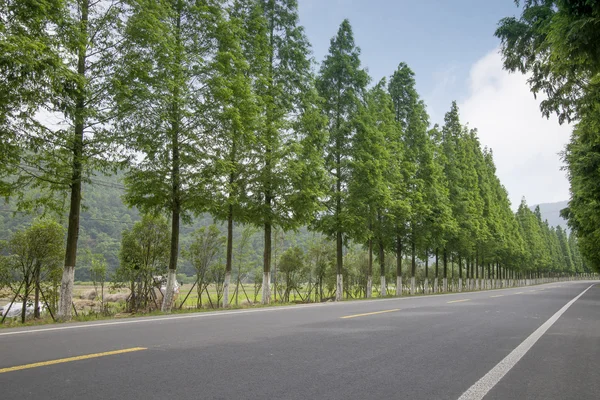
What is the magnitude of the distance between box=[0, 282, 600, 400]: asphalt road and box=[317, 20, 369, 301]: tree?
1703 cm

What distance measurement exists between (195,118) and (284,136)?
19.7ft

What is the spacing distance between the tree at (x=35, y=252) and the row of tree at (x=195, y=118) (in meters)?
2.96

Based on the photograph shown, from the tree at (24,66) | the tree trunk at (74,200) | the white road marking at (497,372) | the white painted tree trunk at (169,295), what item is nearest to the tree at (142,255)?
the white painted tree trunk at (169,295)

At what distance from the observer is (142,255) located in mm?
19953

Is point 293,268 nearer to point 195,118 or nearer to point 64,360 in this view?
point 195,118

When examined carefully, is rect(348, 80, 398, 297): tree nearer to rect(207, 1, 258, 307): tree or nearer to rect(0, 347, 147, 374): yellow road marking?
rect(207, 1, 258, 307): tree

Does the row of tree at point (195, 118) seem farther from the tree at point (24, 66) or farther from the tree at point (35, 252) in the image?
the tree at point (35, 252)

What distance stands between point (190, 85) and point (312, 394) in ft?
46.9

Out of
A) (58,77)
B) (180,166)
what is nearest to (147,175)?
(180,166)

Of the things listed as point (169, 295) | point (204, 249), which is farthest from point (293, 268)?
point (169, 295)

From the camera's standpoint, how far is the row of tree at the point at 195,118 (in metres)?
11.0

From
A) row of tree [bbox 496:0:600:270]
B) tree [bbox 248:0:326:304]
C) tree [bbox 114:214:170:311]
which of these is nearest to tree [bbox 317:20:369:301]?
tree [bbox 248:0:326:304]

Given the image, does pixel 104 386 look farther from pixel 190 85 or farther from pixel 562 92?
pixel 562 92

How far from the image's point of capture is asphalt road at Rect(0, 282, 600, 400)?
400cm
